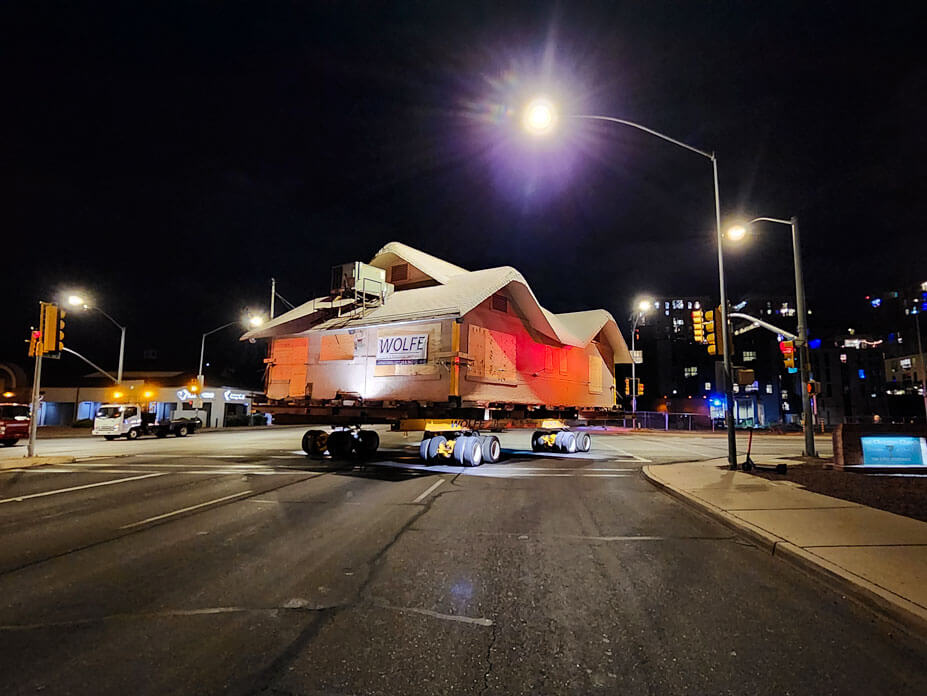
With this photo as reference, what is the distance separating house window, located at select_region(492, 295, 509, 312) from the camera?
14.7 metres

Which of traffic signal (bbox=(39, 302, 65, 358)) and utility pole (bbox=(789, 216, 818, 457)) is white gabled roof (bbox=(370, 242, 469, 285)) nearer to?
traffic signal (bbox=(39, 302, 65, 358))

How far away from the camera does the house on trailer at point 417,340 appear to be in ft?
43.2

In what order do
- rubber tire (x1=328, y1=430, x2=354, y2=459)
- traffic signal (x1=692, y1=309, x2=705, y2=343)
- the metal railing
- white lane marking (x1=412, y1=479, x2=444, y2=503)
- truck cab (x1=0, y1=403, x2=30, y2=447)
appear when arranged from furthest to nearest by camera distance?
the metal railing → truck cab (x1=0, y1=403, x2=30, y2=447) → rubber tire (x1=328, y1=430, x2=354, y2=459) → traffic signal (x1=692, y1=309, x2=705, y2=343) → white lane marking (x1=412, y1=479, x2=444, y2=503)

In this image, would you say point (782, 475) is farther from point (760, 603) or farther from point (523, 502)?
point (760, 603)

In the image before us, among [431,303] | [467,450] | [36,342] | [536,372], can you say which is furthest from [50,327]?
[536,372]

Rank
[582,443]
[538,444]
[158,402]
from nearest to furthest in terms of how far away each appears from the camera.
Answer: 1. [538,444]
2. [582,443]
3. [158,402]

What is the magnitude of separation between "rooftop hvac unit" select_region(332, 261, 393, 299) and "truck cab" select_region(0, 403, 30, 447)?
769 inches

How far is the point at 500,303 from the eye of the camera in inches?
588

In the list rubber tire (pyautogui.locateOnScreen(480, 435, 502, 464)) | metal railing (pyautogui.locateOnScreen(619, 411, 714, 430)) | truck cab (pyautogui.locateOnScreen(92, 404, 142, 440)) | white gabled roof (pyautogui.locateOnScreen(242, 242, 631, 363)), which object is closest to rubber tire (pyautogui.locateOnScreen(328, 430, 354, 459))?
white gabled roof (pyautogui.locateOnScreen(242, 242, 631, 363))

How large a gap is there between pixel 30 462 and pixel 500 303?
15196 mm

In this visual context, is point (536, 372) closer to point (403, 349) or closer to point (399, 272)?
point (403, 349)

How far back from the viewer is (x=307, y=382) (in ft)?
50.2

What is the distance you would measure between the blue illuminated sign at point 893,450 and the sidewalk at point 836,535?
387 cm

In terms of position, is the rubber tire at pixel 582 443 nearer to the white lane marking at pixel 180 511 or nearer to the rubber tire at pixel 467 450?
the rubber tire at pixel 467 450
